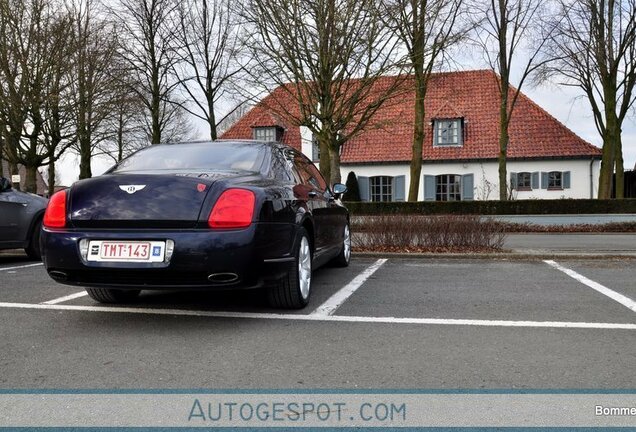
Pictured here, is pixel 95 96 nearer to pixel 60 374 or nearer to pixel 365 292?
pixel 365 292

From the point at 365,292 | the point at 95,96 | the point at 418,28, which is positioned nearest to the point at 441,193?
the point at 418,28

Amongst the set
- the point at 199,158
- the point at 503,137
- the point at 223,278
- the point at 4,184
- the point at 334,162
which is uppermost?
the point at 503,137

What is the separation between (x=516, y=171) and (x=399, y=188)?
6291 mm

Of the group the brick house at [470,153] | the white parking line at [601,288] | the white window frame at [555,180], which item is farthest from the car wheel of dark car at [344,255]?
the white window frame at [555,180]

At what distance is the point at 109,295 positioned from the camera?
17.8ft

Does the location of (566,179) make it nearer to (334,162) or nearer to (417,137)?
(417,137)

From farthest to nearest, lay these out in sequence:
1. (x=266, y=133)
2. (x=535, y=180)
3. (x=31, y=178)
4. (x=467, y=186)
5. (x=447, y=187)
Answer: (x=266, y=133)
(x=447, y=187)
(x=467, y=186)
(x=535, y=180)
(x=31, y=178)

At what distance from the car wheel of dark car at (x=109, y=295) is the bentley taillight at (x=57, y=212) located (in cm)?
104

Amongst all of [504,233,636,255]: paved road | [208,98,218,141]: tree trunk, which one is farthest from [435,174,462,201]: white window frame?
[504,233,636,255]: paved road

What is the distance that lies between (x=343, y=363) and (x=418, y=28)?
1615 centimetres

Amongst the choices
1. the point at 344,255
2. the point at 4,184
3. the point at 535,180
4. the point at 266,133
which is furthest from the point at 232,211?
the point at 266,133

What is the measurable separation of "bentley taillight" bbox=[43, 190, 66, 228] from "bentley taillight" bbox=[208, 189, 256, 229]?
127 centimetres

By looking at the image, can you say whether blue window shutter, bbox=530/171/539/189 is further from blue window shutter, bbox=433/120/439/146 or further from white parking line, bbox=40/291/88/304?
white parking line, bbox=40/291/88/304

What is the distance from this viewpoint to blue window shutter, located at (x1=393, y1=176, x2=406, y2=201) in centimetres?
3106
